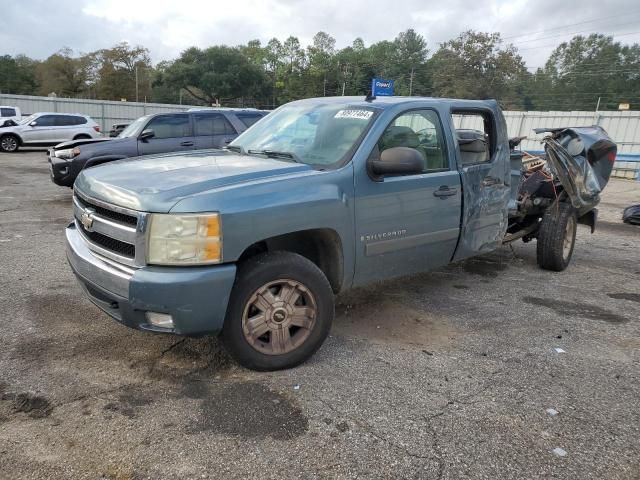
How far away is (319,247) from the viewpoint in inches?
140

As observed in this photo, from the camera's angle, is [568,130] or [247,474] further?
[568,130]

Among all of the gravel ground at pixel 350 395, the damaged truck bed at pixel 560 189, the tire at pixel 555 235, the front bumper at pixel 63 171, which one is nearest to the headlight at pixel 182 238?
the gravel ground at pixel 350 395

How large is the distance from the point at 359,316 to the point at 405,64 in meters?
93.1

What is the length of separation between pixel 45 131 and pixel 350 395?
67.1 ft

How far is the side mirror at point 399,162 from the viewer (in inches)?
134

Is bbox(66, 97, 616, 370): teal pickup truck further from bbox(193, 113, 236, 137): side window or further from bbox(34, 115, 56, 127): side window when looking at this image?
bbox(34, 115, 56, 127): side window

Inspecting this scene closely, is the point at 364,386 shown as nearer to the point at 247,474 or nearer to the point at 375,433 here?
the point at 375,433

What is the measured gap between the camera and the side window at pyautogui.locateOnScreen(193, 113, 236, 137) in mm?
10094

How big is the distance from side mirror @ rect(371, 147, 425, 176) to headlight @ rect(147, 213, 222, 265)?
1.26 meters

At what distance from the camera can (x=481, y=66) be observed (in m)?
58.3

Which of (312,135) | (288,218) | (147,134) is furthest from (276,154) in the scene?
(147,134)

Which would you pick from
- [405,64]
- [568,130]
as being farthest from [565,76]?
[568,130]

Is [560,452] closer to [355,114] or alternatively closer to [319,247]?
[319,247]

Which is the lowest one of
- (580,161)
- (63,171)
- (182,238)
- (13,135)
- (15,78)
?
(13,135)
